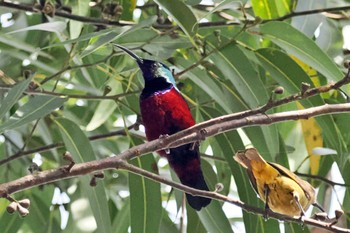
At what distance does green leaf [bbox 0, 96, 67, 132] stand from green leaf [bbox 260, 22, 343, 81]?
1.63 feet

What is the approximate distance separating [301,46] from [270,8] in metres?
0.22

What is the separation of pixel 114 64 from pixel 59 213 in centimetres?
48

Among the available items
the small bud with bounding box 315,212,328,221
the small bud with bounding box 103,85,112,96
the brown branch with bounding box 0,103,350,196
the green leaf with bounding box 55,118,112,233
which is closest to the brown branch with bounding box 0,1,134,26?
the small bud with bounding box 103,85,112,96

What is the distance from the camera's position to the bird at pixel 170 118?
2090 mm

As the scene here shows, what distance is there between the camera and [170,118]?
2.15 meters

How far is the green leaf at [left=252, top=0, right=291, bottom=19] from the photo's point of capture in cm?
215

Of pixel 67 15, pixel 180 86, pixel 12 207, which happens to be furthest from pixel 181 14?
pixel 12 207

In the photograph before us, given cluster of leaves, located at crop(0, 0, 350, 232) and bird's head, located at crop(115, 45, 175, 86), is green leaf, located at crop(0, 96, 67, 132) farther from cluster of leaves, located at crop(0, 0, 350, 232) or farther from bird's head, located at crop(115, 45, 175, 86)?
bird's head, located at crop(115, 45, 175, 86)

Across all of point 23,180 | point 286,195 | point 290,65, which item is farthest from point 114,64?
point 23,180

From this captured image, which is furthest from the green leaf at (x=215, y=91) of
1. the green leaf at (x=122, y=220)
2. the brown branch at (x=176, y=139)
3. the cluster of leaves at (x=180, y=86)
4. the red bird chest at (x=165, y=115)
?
the brown branch at (x=176, y=139)

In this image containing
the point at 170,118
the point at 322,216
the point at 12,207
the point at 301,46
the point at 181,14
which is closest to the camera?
the point at 12,207

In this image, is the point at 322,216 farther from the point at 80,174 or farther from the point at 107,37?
the point at 107,37

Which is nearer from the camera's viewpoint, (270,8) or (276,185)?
(276,185)

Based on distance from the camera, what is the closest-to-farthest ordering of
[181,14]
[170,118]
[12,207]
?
1. [12,207]
2. [181,14]
3. [170,118]
